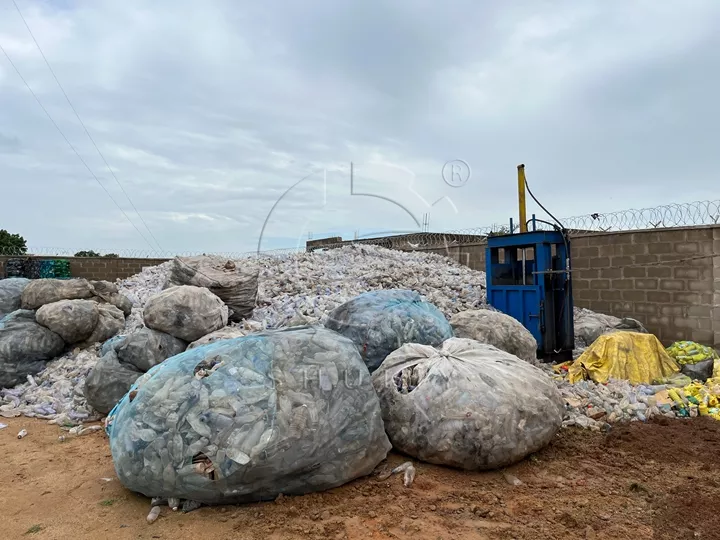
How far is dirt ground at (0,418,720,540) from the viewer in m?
2.21

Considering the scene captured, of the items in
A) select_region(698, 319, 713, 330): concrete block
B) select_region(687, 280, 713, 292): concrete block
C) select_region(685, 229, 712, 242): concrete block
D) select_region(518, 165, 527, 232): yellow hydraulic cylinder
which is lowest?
select_region(698, 319, 713, 330): concrete block

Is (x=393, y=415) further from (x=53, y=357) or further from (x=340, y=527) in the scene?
(x=53, y=357)

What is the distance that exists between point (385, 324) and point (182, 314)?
78.3 inches

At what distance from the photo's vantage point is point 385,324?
3885mm

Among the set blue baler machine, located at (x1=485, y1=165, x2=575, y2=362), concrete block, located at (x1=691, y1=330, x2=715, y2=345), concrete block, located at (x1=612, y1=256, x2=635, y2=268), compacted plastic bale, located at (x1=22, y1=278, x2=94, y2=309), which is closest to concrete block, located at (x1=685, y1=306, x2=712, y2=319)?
concrete block, located at (x1=691, y1=330, x2=715, y2=345)

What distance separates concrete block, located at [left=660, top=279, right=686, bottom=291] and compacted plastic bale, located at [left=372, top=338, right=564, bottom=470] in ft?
12.7

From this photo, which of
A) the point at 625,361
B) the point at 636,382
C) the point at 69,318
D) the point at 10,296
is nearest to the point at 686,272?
the point at 625,361

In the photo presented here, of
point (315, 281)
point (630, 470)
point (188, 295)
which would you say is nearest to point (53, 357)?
point (188, 295)

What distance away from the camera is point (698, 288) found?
18.7 ft

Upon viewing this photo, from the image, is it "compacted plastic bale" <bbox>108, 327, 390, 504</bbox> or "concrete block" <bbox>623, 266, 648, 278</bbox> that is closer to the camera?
"compacted plastic bale" <bbox>108, 327, 390, 504</bbox>

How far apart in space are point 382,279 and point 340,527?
5412mm

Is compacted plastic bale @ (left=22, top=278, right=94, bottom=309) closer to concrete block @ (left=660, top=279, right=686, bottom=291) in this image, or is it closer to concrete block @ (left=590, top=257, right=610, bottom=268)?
concrete block @ (left=590, top=257, right=610, bottom=268)

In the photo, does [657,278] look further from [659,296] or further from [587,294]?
[587,294]

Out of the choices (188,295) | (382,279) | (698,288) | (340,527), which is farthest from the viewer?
(382,279)
